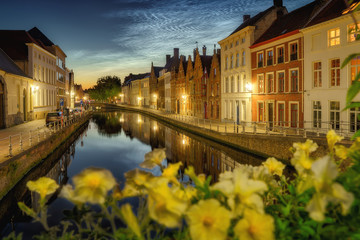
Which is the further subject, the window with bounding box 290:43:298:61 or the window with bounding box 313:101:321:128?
the window with bounding box 290:43:298:61

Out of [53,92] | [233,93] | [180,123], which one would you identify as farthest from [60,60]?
[233,93]

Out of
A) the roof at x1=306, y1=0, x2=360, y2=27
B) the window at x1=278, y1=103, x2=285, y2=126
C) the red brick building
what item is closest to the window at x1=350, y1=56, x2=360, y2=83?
the roof at x1=306, y1=0, x2=360, y2=27

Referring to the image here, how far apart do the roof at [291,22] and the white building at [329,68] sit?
169cm

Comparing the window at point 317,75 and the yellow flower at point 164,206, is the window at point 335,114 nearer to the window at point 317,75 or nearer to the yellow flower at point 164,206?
the window at point 317,75

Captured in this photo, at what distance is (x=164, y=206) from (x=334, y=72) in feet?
78.8

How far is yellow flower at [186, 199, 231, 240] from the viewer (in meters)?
1.47

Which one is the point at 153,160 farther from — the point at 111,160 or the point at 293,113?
the point at 293,113

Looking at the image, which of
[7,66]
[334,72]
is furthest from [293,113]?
[7,66]

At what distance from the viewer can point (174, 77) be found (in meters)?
67.5

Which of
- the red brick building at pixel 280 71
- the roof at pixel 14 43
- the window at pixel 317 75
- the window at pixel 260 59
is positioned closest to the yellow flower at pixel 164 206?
the red brick building at pixel 280 71

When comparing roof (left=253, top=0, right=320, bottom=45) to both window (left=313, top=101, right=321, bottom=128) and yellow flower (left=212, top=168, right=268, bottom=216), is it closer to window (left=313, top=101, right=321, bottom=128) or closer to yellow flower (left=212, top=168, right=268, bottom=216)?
window (left=313, top=101, right=321, bottom=128)

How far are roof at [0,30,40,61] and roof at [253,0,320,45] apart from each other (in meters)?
26.4

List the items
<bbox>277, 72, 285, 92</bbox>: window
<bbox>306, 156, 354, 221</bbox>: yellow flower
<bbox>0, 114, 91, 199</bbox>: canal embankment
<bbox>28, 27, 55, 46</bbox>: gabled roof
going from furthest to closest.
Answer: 1. <bbox>28, 27, 55, 46</bbox>: gabled roof
2. <bbox>277, 72, 285, 92</bbox>: window
3. <bbox>0, 114, 91, 199</bbox>: canal embankment
4. <bbox>306, 156, 354, 221</bbox>: yellow flower

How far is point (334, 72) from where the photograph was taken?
22.6 metres
